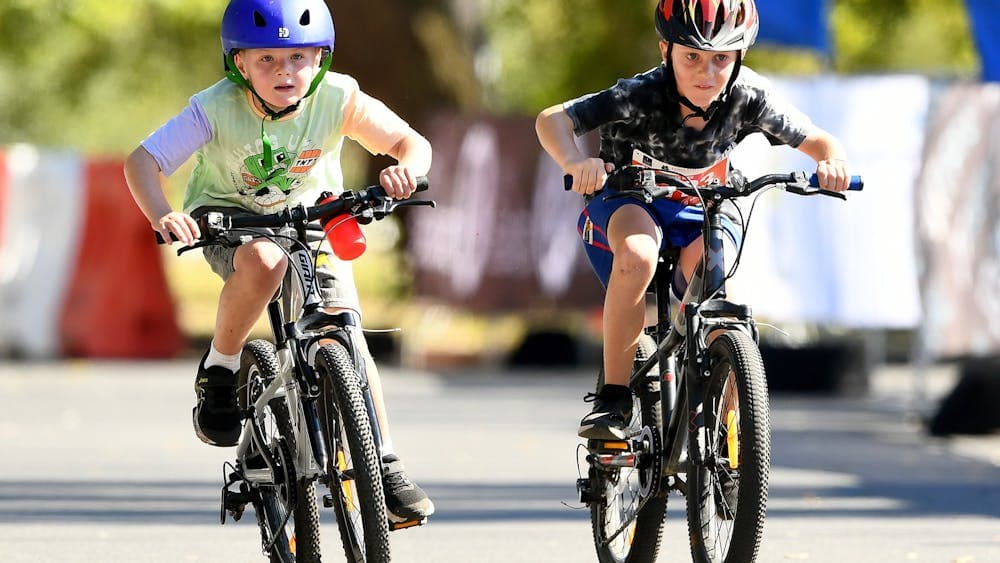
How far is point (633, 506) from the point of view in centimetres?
671

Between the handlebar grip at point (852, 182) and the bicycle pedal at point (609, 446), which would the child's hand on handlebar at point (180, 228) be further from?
the handlebar grip at point (852, 182)

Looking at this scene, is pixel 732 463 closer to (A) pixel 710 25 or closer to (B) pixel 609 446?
(B) pixel 609 446

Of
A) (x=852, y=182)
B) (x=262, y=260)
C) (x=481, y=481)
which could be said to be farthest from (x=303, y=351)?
(x=481, y=481)

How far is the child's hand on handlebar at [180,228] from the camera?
587 cm

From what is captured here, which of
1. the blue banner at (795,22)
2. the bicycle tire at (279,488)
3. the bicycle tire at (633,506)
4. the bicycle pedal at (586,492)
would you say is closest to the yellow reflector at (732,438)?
the bicycle tire at (633,506)

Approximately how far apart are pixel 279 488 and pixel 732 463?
4.75ft

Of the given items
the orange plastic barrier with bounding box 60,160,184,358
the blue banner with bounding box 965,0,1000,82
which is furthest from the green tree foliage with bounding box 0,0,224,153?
the blue banner with bounding box 965,0,1000,82

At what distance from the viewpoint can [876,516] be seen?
8.97 m

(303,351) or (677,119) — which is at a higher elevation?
(677,119)

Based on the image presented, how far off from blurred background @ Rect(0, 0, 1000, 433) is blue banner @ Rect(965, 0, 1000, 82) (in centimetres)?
1

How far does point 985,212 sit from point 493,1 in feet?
57.7

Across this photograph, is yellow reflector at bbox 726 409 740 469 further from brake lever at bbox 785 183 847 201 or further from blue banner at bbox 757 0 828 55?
blue banner at bbox 757 0 828 55

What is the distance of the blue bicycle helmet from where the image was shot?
623cm

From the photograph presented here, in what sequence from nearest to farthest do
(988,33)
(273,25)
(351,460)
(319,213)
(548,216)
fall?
(351,460) < (319,213) < (273,25) < (988,33) < (548,216)
